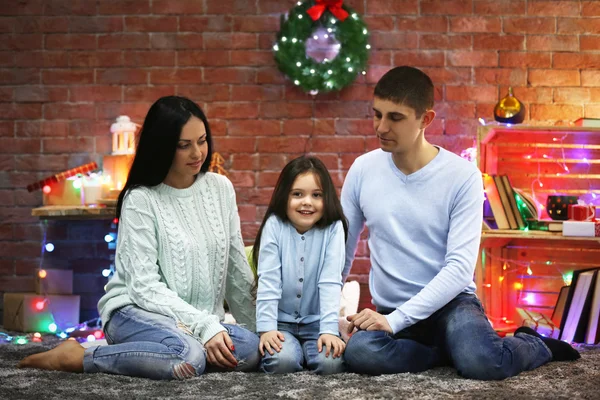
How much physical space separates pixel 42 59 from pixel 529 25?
2509mm

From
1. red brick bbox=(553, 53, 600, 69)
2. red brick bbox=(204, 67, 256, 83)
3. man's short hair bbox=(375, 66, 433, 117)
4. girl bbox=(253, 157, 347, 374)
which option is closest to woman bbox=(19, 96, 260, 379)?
girl bbox=(253, 157, 347, 374)

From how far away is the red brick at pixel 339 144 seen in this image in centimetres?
377

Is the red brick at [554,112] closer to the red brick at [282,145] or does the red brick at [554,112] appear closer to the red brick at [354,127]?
the red brick at [354,127]

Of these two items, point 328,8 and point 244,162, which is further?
point 244,162

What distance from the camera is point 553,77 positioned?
375 centimetres

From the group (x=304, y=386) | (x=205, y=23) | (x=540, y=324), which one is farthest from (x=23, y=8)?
(x=540, y=324)

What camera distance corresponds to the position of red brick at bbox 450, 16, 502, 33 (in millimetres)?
3740

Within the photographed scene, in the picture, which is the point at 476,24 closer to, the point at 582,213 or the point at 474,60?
the point at 474,60

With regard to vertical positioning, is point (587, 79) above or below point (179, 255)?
above

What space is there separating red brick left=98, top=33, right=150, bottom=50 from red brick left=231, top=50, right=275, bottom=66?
0.47 metres

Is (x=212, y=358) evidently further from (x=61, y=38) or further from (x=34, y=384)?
(x=61, y=38)

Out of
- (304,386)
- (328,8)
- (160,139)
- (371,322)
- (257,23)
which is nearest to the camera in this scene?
(304,386)

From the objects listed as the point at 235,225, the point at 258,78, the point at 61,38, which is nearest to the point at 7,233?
the point at 61,38

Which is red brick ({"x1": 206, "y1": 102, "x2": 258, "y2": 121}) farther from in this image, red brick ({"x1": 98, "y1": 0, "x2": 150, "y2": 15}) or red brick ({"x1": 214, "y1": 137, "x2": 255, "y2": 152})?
red brick ({"x1": 98, "y1": 0, "x2": 150, "y2": 15})
